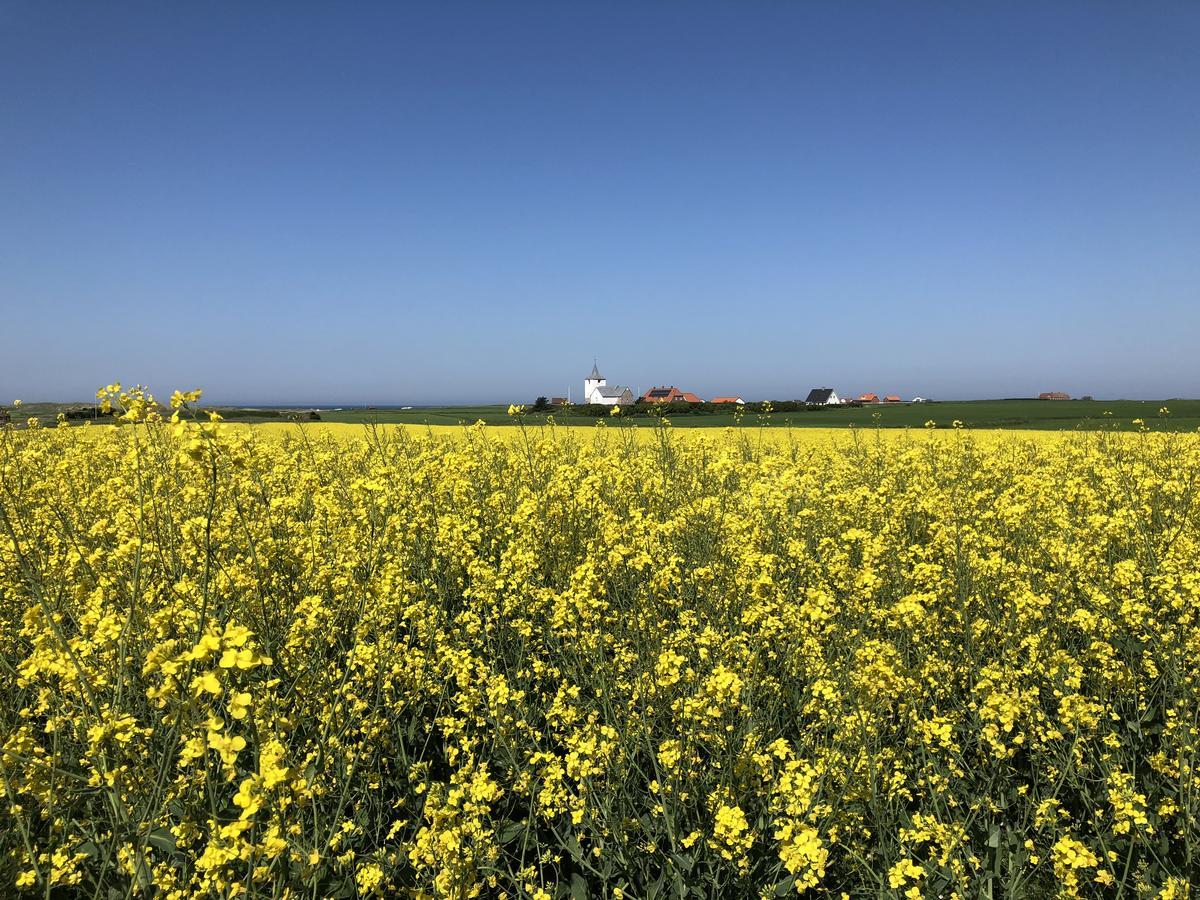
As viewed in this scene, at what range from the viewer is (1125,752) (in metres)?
3.22

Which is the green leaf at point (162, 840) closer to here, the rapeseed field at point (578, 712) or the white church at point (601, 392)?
the rapeseed field at point (578, 712)

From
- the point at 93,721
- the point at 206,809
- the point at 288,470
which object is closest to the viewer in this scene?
the point at 93,721

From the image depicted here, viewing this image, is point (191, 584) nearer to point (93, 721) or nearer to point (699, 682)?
point (93, 721)

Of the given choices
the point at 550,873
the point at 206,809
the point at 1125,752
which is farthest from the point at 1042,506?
the point at 206,809

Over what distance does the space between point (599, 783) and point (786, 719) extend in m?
1.12

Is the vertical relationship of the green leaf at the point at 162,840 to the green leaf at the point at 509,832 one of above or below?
above

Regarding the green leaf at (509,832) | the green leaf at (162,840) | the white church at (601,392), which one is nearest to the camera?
the green leaf at (162,840)

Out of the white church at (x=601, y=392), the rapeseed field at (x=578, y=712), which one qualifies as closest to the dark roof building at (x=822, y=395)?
the white church at (x=601, y=392)

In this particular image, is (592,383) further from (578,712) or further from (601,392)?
(578,712)

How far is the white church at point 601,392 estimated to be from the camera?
71975mm

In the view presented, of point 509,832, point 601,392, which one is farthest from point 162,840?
point 601,392

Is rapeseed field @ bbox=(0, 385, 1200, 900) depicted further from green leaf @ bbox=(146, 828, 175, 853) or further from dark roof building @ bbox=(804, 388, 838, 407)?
dark roof building @ bbox=(804, 388, 838, 407)

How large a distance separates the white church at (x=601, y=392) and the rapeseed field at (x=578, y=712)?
205ft

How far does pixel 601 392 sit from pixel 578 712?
252 feet
